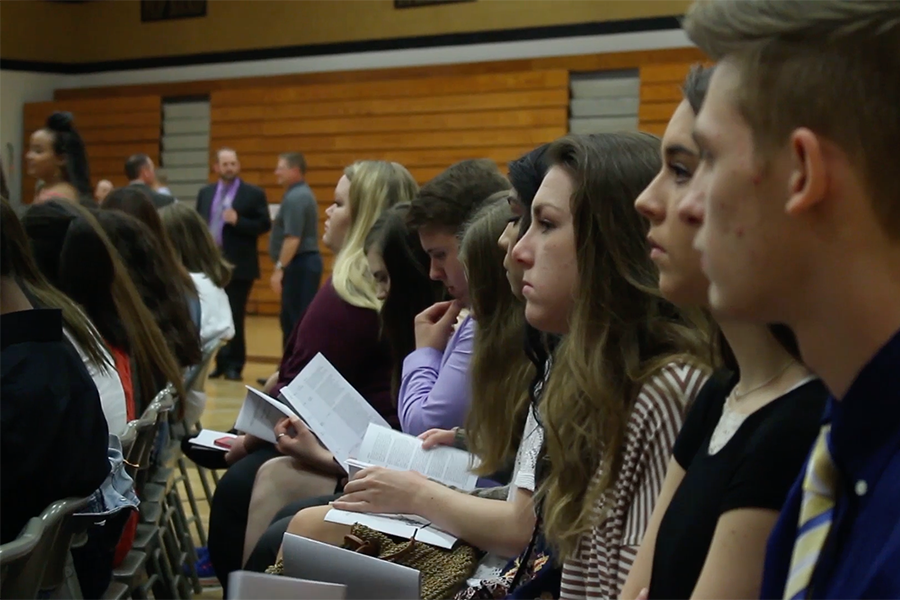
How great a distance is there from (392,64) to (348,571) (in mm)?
10958

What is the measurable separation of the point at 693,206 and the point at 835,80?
0.62 ft

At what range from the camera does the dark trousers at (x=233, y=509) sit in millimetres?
3332

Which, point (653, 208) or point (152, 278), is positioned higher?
point (653, 208)

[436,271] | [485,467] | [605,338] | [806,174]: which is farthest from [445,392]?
[806,174]

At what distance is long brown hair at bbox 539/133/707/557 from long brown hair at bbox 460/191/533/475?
0.53m

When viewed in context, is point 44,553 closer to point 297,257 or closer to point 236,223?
point 297,257

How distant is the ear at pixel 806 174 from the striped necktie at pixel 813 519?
0.63 feet

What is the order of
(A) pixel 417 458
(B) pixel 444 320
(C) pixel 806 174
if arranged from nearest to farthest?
(C) pixel 806 174
(A) pixel 417 458
(B) pixel 444 320

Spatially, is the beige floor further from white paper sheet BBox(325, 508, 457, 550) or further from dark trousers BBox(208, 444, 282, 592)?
white paper sheet BBox(325, 508, 457, 550)

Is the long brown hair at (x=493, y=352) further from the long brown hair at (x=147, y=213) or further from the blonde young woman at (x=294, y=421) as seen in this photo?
the long brown hair at (x=147, y=213)

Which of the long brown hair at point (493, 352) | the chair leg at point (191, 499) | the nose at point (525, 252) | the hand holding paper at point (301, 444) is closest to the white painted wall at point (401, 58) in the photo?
the chair leg at point (191, 499)

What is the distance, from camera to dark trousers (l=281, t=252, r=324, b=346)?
886 centimetres

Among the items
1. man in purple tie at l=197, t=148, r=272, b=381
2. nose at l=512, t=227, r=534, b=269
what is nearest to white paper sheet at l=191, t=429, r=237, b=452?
nose at l=512, t=227, r=534, b=269

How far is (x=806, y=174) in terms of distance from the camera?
0.74m
